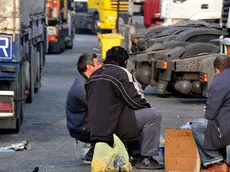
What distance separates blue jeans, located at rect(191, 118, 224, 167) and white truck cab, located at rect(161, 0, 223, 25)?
1445 cm

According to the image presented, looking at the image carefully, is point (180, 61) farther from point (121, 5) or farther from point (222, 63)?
point (121, 5)

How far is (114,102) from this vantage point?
8.69 meters

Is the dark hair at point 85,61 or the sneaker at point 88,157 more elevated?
the dark hair at point 85,61

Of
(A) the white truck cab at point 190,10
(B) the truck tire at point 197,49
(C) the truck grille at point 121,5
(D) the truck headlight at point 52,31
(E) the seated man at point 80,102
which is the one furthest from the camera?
(C) the truck grille at point 121,5

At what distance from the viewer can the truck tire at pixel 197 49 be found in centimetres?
1616

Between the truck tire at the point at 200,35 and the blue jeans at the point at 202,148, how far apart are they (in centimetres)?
902

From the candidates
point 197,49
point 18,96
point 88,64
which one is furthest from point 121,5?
point 88,64

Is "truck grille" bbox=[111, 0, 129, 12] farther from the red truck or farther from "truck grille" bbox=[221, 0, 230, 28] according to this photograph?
"truck grille" bbox=[221, 0, 230, 28]

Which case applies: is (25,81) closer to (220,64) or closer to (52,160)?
(52,160)

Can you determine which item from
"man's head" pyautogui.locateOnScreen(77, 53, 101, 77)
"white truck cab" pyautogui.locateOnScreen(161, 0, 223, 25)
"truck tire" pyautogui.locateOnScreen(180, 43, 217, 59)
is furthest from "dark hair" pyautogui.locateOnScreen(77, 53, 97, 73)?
"white truck cab" pyautogui.locateOnScreen(161, 0, 223, 25)

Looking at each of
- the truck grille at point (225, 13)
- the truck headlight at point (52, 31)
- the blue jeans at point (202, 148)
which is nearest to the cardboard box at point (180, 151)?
the blue jeans at point (202, 148)

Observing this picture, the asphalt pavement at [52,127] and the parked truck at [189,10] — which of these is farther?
the parked truck at [189,10]

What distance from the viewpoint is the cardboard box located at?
29.2ft

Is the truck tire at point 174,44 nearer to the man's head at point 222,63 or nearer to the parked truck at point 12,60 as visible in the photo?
the parked truck at point 12,60
